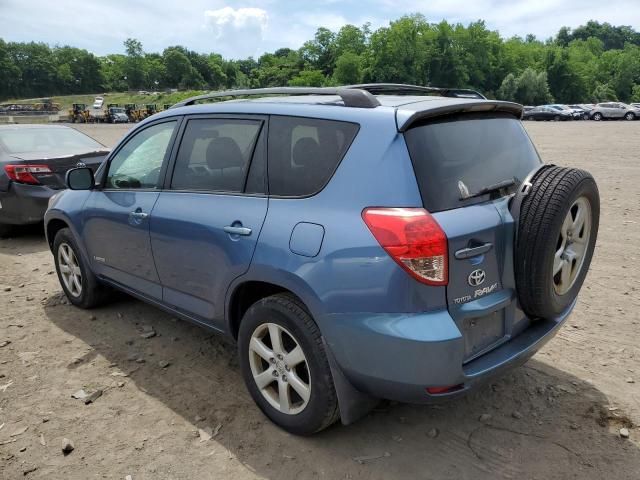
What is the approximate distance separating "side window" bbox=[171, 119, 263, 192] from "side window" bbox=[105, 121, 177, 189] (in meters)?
0.25

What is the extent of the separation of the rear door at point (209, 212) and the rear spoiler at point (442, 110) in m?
0.87

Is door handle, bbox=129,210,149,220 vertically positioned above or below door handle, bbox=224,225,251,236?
below

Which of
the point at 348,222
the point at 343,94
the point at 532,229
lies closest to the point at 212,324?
the point at 348,222

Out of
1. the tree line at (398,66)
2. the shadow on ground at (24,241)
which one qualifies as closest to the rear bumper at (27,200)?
the shadow on ground at (24,241)

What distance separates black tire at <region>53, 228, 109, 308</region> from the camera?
453 cm

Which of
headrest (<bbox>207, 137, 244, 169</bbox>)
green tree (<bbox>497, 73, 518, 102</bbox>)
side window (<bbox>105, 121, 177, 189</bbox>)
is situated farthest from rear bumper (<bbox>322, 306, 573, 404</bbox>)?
green tree (<bbox>497, 73, 518, 102</bbox>)

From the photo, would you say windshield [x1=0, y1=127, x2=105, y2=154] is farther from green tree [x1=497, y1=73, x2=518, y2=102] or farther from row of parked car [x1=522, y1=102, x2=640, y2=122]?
green tree [x1=497, y1=73, x2=518, y2=102]

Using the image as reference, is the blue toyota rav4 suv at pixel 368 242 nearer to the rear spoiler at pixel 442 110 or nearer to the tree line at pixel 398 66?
the rear spoiler at pixel 442 110

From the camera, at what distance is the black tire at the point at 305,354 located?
259 centimetres

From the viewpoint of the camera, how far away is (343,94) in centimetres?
277

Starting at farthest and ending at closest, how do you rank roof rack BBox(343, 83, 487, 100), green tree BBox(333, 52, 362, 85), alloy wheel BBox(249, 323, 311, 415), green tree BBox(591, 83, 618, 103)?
green tree BBox(333, 52, 362, 85), green tree BBox(591, 83, 618, 103), roof rack BBox(343, 83, 487, 100), alloy wheel BBox(249, 323, 311, 415)

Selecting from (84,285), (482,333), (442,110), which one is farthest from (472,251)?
(84,285)

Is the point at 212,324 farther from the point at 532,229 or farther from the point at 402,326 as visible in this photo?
the point at 532,229

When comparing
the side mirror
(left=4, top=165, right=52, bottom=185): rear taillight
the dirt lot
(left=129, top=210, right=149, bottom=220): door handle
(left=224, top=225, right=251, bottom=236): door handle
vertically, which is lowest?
the dirt lot
